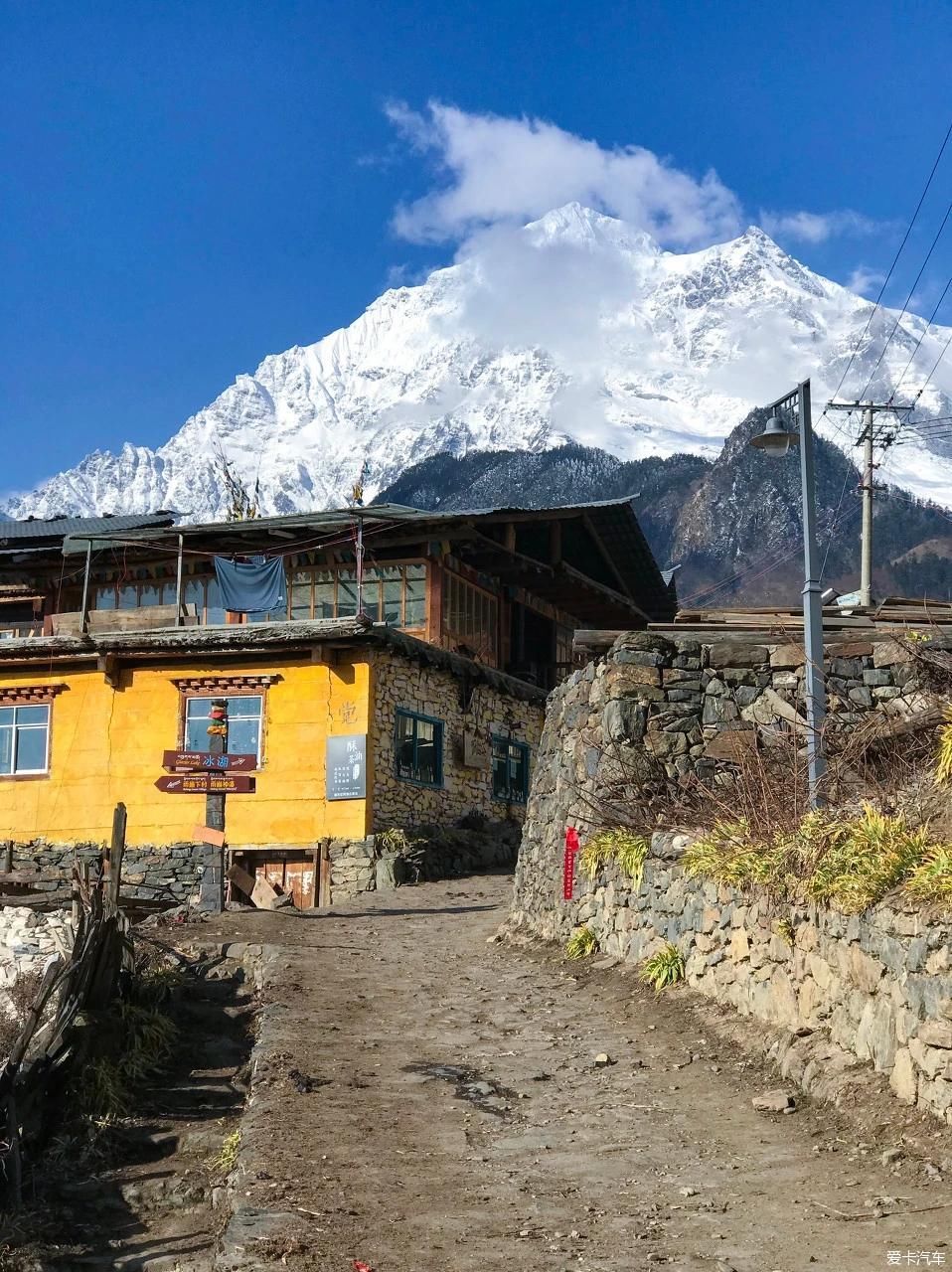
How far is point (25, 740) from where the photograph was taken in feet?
90.3

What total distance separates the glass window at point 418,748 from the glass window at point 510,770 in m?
2.46

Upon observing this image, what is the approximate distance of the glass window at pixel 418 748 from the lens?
2625cm

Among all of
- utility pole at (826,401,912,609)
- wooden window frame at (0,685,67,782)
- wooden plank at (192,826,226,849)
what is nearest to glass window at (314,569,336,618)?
wooden window frame at (0,685,67,782)

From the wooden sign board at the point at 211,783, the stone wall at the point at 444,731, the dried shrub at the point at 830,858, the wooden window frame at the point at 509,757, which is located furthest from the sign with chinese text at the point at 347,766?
the dried shrub at the point at 830,858

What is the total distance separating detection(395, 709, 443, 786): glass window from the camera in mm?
26250

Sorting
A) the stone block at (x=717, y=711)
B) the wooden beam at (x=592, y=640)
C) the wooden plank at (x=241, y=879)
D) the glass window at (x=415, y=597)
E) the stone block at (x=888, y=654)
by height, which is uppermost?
the glass window at (x=415, y=597)

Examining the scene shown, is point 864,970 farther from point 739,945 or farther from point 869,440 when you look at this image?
point 869,440

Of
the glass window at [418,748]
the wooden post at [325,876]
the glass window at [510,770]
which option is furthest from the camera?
the glass window at [510,770]

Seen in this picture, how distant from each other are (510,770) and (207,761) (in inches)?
433

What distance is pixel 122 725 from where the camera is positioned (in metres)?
26.8

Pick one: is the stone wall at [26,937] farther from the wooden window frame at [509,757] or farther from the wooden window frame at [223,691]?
the wooden window frame at [509,757]

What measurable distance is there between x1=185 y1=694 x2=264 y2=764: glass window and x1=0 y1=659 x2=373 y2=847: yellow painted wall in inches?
7.9

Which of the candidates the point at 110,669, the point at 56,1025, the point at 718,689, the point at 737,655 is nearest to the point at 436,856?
the point at 110,669

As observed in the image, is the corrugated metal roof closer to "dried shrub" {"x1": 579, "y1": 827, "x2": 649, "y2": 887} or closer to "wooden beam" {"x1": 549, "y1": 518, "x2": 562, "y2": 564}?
"wooden beam" {"x1": 549, "y1": 518, "x2": 562, "y2": 564}
